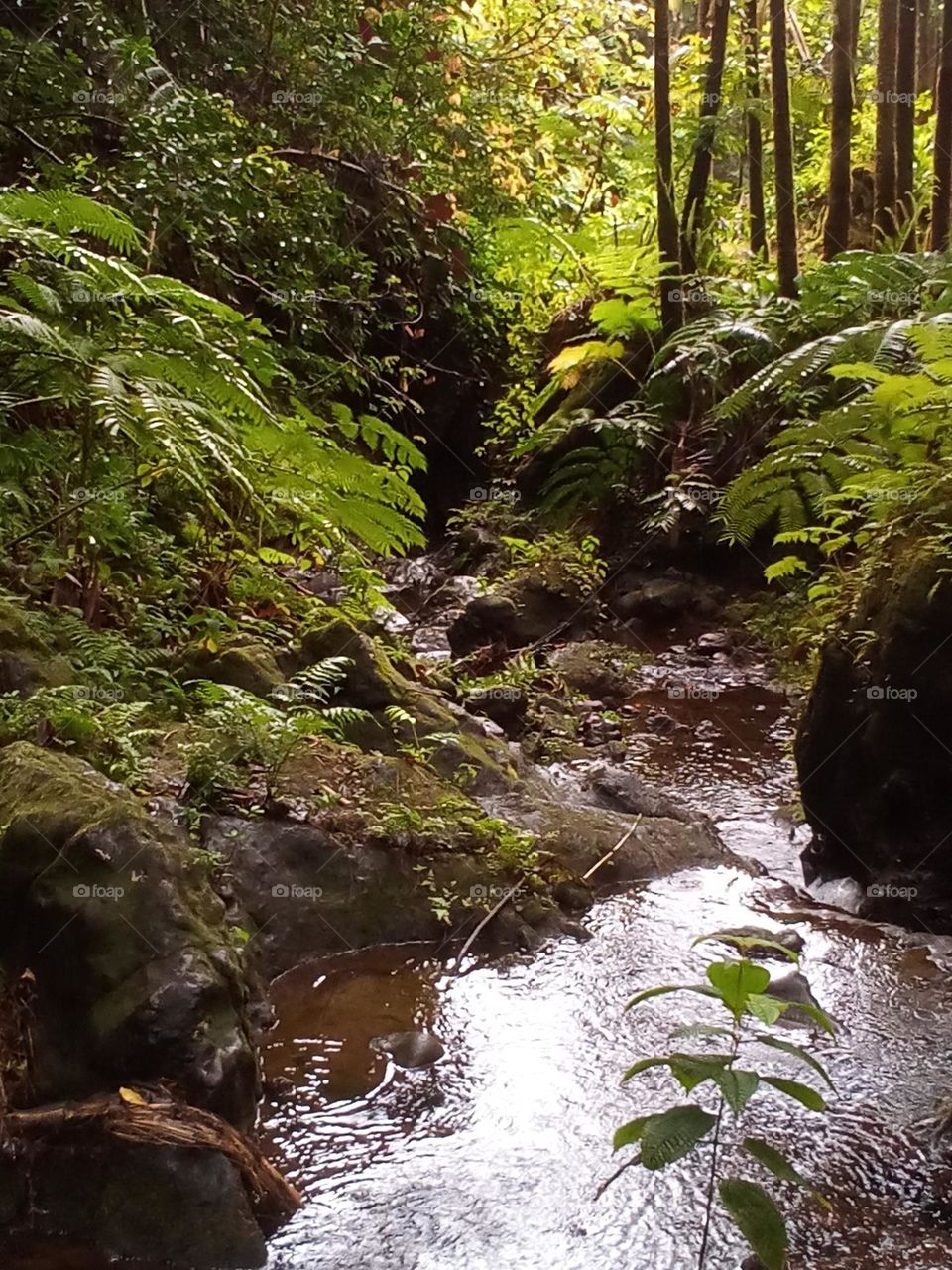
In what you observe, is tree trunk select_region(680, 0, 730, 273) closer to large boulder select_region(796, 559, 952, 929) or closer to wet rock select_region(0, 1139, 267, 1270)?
large boulder select_region(796, 559, 952, 929)

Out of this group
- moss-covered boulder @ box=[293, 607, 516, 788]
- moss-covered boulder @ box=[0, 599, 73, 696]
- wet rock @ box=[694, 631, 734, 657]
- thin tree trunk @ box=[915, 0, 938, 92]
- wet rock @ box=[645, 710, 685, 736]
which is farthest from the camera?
thin tree trunk @ box=[915, 0, 938, 92]

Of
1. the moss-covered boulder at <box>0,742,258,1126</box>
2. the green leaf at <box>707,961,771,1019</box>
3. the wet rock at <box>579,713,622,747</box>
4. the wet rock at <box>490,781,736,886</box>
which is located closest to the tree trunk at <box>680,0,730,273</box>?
the wet rock at <box>579,713,622,747</box>

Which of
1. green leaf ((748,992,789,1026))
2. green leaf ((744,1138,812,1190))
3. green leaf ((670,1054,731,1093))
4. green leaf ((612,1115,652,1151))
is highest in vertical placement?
green leaf ((748,992,789,1026))

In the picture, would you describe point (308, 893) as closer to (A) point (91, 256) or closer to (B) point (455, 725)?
(B) point (455, 725)

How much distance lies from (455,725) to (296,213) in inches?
179

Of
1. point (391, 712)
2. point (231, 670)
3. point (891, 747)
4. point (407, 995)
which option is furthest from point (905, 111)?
point (407, 995)

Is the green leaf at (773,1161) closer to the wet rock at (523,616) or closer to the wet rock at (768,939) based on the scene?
the wet rock at (768,939)

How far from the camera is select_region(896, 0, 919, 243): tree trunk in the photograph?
967 cm

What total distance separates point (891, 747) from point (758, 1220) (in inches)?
110

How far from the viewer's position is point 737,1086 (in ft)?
6.39

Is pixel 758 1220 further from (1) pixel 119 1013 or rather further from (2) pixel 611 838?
(2) pixel 611 838

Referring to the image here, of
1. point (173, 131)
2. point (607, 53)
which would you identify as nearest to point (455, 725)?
point (173, 131)

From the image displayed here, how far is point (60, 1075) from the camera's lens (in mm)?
2500

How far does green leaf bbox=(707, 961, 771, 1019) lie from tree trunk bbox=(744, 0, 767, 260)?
39.3 ft
